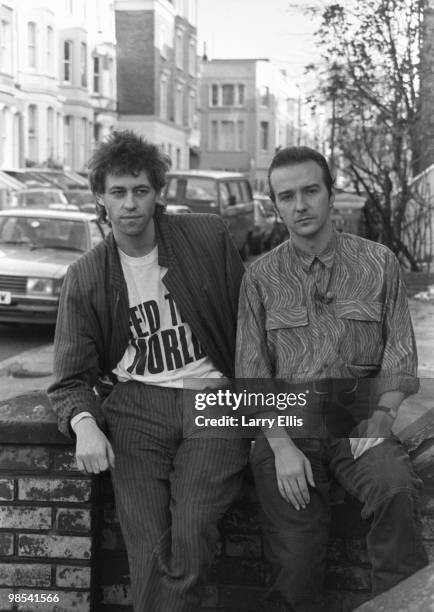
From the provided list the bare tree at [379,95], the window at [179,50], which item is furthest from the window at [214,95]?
the bare tree at [379,95]

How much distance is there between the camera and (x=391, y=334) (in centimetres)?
297

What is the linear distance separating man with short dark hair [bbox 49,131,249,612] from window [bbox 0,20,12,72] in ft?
117

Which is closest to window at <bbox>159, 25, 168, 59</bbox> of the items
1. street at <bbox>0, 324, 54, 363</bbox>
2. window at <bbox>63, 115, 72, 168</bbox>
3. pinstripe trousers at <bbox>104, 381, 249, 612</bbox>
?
window at <bbox>63, 115, 72, 168</bbox>

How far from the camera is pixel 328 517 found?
116 inches

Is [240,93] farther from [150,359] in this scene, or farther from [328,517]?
[328,517]

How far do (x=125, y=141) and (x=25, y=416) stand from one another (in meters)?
0.94

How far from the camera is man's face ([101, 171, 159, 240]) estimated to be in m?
3.21

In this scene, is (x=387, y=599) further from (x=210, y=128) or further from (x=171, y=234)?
(x=210, y=128)

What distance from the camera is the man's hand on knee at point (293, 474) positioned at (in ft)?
9.36

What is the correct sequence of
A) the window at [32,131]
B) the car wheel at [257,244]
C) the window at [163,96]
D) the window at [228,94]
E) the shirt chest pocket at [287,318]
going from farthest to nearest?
the window at [228,94], the window at [163,96], the window at [32,131], the car wheel at [257,244], the shirt chest pocket at [287,318]

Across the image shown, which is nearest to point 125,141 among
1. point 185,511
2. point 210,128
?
point 185,511

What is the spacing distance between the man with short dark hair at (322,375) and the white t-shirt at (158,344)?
0.20 m

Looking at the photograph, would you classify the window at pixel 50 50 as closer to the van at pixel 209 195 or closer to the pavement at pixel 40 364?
the van at pixel 209 195

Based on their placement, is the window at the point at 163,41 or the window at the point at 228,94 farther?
the window at the point at 228,94
